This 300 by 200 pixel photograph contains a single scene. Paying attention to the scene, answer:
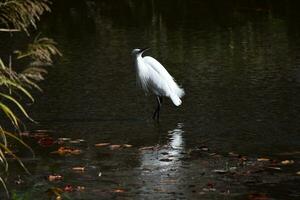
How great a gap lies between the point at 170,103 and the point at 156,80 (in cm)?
67

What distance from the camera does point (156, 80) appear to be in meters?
10.6

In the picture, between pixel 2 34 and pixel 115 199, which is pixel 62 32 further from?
pixel 115 199

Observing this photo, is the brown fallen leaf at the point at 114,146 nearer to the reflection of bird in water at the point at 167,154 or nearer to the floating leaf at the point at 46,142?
the reflection of bird in water at the point at 167,154

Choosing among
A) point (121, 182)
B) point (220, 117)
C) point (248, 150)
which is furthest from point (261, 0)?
point (121, 182)

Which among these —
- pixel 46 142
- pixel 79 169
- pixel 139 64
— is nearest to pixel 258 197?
pixel 79 169

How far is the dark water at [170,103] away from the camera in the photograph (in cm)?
706

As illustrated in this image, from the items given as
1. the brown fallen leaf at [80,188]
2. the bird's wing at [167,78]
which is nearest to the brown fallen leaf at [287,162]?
the brown fallen leaf at [80,188]

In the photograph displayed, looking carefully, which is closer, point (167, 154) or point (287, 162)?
point (287, 162)

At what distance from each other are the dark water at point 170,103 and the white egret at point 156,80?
0.20m

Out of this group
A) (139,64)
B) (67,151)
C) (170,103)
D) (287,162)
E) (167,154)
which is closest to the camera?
(287,162)

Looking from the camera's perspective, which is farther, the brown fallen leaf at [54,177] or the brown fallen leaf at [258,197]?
the brown fallen leaf at [54,177]

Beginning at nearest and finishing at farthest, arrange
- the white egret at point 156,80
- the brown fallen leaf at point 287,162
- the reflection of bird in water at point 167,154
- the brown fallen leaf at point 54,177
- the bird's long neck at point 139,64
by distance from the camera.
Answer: the brown fallen leaf at point 54,177, the brown fallen leaf at point 287,162, the reflection of bird in water at point 167,154, the white egret at point 156,80, the bird's long neck at point 139,64

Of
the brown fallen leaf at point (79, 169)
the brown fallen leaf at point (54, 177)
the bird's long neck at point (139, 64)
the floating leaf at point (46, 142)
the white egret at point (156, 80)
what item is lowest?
the brown fallen leaf at point (54, 177)

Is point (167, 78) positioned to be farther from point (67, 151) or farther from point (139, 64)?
point (67, 151)
